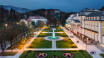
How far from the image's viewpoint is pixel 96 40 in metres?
25.6

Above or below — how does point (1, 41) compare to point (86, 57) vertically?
above

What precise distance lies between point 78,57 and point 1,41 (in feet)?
43.7

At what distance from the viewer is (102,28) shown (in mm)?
23969

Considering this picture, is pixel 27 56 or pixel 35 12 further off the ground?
pixel 35 12

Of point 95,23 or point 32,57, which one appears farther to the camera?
point 95,23

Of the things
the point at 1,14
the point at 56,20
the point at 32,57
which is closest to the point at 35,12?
the point at 56,20

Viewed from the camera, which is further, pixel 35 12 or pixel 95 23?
pixel 35 12

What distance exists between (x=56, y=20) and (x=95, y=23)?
2595 inches

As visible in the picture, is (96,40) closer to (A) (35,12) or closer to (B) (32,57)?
(B) (32,57)

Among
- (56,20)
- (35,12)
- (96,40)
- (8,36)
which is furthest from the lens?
(35,12)

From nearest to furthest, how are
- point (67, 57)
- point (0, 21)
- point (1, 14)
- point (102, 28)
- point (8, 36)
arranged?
point (67, 57) < point (8, 36) < point (102, 28) < point (0, 21) < point (1, 14)

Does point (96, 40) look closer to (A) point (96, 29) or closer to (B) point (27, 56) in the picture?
(A) point (96, 29)

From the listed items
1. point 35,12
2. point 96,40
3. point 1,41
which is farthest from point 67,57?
point 35,12

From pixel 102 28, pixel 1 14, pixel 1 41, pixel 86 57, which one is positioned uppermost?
pixel 1 14
